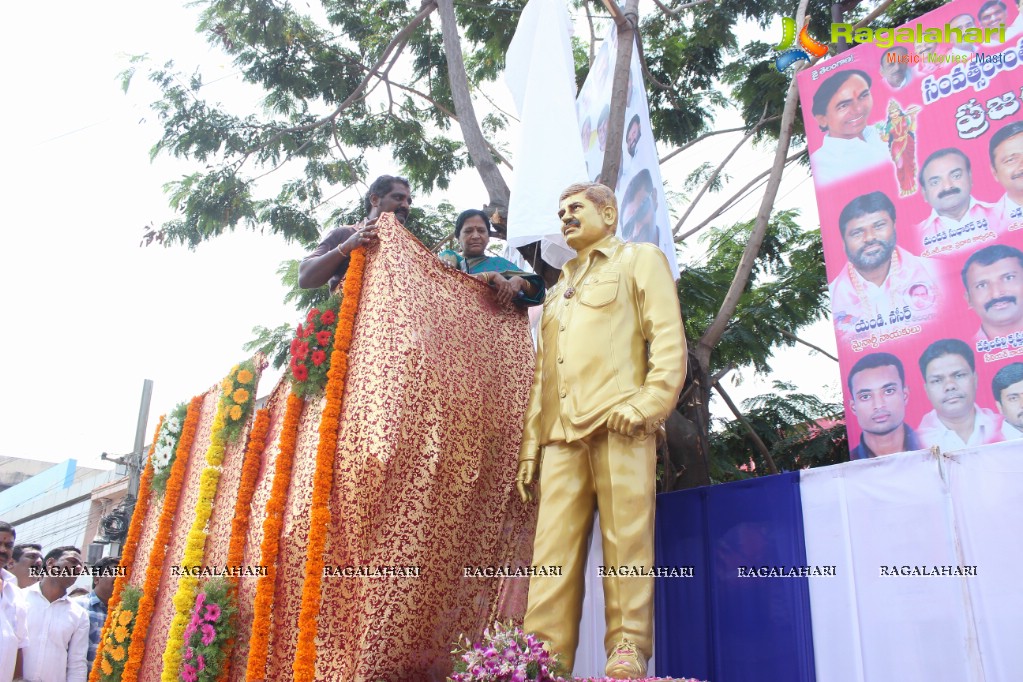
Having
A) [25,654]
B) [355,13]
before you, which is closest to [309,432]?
[25,654]

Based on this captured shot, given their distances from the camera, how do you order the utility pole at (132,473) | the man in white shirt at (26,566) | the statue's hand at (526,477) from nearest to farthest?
the statue's hand at (526,477) < the man in white shirt at (26,566) < the utility pole at (132,473)

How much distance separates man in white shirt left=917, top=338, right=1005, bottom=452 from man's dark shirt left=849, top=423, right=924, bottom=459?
0.04m

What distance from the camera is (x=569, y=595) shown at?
3.99m

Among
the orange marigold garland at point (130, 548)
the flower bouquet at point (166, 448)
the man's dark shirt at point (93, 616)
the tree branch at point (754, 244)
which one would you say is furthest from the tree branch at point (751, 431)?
the man's dark shirt at point (93, 616)

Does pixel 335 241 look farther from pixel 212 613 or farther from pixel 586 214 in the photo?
pixel 212 613

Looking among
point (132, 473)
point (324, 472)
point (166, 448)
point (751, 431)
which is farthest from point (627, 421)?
point (132, 473)

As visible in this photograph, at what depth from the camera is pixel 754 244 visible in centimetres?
727

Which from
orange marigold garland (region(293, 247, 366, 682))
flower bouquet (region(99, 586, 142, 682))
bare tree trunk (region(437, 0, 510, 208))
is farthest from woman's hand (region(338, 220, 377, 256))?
flower bouquet (region(99, 586, 142, 682))

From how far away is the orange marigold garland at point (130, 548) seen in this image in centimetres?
555

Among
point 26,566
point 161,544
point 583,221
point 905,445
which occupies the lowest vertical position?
point 26,566

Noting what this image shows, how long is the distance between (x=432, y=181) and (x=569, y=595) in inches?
273

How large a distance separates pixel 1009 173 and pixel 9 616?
6.58m

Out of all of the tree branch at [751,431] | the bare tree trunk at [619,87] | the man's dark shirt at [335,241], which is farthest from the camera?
the tree branch at [751,431]

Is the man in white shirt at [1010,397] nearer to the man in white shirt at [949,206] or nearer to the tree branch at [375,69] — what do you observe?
the man in white shirt at [949,206]
